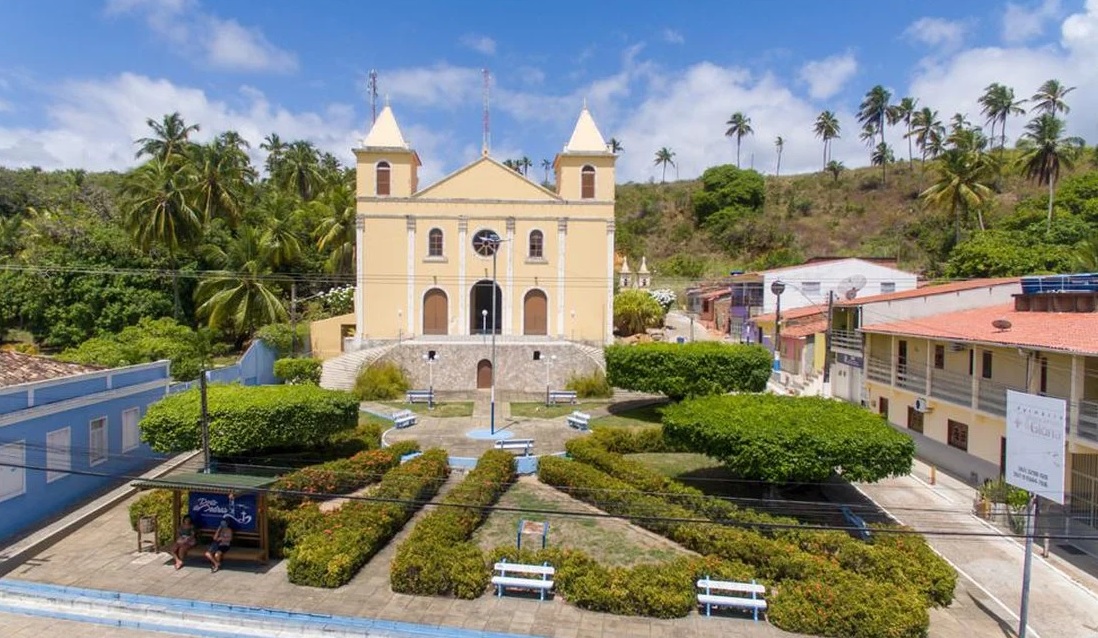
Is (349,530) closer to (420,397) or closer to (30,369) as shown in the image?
(30,369)

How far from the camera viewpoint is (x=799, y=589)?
11.9 metres

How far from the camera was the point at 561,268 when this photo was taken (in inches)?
1503

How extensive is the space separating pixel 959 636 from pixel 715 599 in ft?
13.7

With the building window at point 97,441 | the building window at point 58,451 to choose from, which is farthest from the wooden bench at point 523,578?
the building window at point 97,441

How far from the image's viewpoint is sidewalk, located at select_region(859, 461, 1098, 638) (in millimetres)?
12383

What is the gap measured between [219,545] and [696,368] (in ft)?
56.9

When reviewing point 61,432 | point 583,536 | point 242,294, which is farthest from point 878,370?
point 242,294

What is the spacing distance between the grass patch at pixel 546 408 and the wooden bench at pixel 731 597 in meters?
16.3

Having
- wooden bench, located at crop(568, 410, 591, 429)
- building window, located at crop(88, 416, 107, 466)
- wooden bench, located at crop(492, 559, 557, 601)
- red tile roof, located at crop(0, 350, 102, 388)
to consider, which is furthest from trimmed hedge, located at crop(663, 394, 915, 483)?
red tile roof, located at crop(0, 350, 102, 388)

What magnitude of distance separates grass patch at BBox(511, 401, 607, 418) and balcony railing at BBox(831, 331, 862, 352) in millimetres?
10481

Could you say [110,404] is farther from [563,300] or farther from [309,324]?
[563,300]

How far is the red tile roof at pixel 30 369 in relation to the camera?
16641 millimetres

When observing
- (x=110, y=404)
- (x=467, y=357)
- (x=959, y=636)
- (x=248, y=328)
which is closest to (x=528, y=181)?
(x=467, y=357)

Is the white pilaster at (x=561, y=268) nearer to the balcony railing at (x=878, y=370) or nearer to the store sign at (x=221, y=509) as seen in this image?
the balcony railing at (x=878, y=370)
